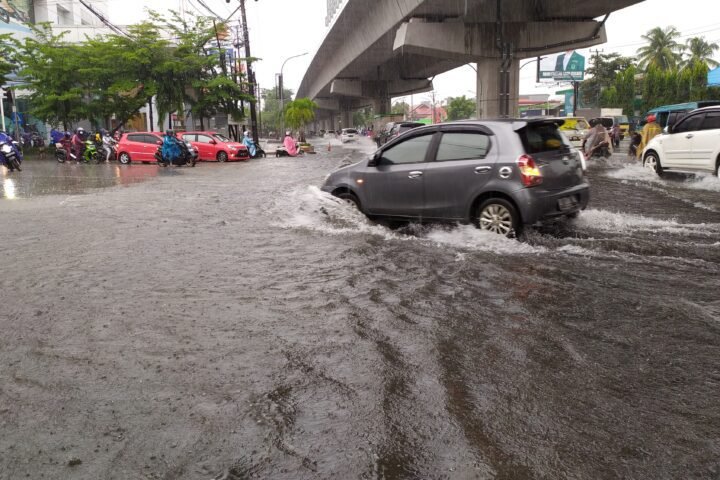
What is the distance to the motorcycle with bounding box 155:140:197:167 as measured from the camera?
24.4 m

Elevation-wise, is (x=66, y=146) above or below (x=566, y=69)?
below

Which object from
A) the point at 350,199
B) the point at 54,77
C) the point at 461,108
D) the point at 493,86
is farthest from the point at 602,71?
the point at 350,199

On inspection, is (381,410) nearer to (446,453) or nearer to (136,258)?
(446,453)

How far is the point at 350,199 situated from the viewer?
29.0 ft

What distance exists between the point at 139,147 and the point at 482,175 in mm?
23101

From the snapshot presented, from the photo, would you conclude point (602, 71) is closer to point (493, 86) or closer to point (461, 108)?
point (461, 108)

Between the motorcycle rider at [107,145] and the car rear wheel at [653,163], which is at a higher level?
the motorcycle rider at [107,145]

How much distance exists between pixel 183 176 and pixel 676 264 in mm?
16021

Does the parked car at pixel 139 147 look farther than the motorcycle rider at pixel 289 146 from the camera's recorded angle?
No

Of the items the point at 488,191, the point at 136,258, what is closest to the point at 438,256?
the point at 488,191

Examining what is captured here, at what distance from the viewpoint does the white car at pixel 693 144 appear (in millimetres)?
13156

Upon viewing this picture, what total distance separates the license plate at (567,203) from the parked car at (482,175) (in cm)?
1

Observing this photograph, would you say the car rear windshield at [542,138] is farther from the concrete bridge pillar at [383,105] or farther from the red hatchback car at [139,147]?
the concrete bridge pillar at [383,105]

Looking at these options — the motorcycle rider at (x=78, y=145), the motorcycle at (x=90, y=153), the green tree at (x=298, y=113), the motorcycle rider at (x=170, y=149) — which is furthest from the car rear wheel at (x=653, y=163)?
the green tree at (x=298, y=113)
